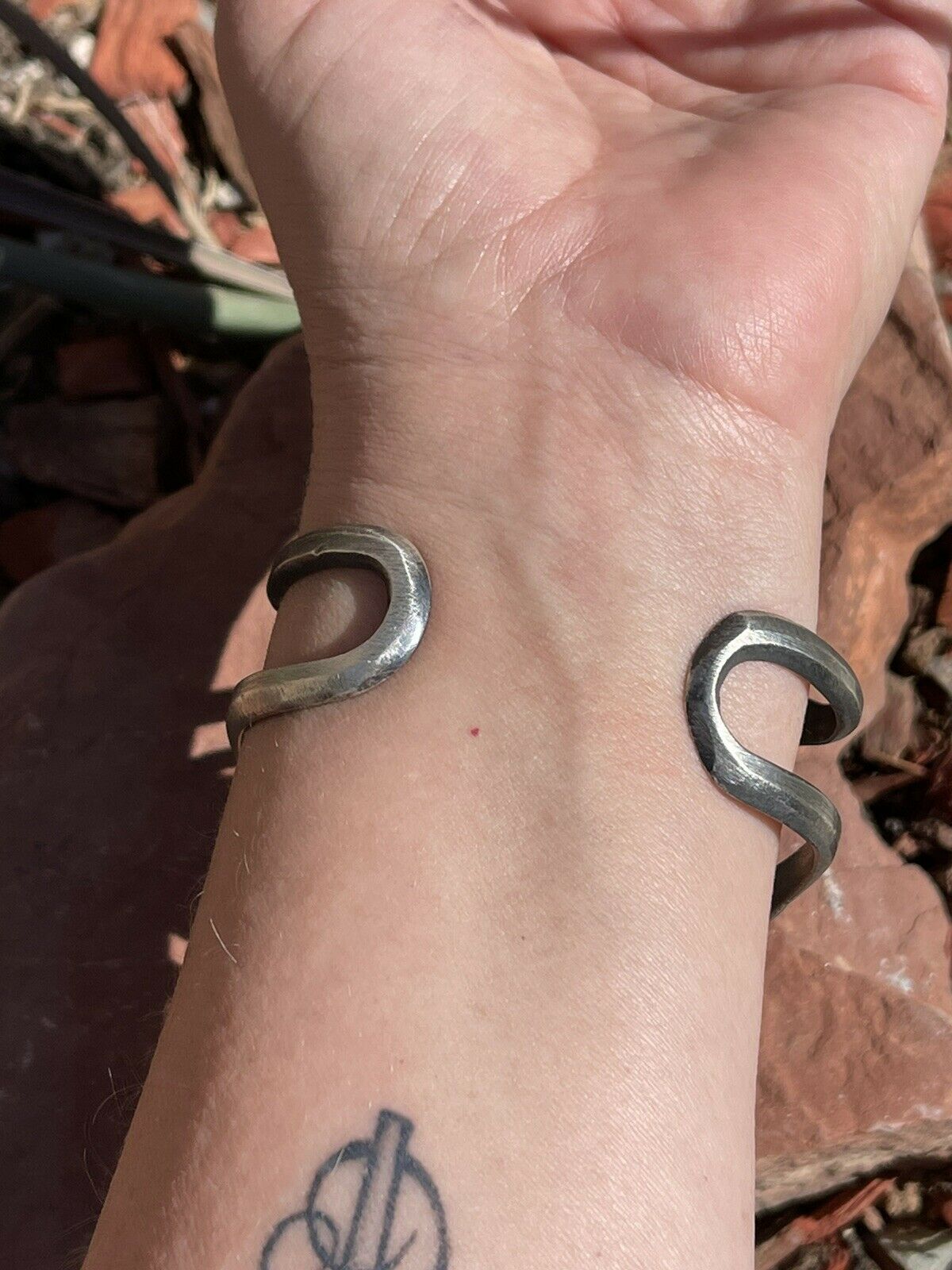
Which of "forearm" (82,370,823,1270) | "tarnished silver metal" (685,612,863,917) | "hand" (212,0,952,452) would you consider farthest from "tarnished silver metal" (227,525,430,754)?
"tarnished silver metal" (685,612,863,917)

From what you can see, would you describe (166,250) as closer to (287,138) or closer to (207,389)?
(207,389)

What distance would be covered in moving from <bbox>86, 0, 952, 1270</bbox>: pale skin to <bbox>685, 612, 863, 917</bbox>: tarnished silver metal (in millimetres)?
25

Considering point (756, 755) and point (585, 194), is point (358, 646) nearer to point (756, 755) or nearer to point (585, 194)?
point (756, 755)

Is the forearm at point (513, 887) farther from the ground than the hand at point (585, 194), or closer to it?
closer to it

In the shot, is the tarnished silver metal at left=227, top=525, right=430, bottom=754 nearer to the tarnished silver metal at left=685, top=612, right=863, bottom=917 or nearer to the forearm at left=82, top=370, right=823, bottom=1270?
the forearm at left=82, top=370, right=823, bottom=1270

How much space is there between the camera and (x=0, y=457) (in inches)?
88.1

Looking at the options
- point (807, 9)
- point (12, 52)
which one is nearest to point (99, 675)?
point (807, 9)

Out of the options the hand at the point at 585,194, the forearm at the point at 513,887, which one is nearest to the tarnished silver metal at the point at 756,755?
the forearm at the point at 513,887

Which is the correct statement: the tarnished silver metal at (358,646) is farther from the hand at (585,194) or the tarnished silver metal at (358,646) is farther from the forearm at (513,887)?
the hand at (585,194)

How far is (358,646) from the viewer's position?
3.63ft

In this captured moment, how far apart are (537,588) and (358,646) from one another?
0.68ft

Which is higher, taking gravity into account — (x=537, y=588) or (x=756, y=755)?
(x=537, y=588)

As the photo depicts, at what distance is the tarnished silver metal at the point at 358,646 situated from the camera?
3.52 feet

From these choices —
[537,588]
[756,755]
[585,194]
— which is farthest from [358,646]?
[585,194]
